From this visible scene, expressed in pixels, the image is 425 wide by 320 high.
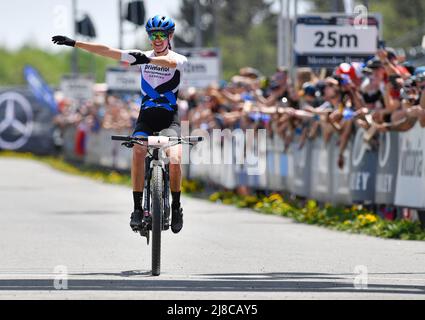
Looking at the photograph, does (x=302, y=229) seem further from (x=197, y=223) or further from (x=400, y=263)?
(x=400, y=263)

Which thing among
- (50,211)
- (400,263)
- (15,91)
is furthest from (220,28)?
(400,263)

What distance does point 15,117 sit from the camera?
55.0 m

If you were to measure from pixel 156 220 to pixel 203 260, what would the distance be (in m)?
1.65

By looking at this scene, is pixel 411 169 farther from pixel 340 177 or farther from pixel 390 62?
pixel 340 177

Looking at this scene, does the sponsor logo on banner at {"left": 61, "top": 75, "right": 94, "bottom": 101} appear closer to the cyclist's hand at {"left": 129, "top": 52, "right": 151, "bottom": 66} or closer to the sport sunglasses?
the sport sunglasses

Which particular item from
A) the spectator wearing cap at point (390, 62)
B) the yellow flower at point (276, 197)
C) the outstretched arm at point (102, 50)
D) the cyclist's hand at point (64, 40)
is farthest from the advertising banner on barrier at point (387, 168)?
the cyclist's hand at point (64, 40)

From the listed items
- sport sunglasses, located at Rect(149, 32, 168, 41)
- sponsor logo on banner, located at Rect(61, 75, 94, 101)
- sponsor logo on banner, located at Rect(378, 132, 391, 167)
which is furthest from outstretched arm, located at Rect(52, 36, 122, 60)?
sponsor logo on banner, located at Rect(61, 75, 94, 101)

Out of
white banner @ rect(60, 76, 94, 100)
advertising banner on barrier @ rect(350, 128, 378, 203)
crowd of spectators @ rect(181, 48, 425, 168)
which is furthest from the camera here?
white banner @ rect(60, 76, 94, 100)

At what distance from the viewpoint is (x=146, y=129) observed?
1244 centimetres

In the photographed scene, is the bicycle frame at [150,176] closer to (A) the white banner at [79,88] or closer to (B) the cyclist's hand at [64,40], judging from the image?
(B) the cyclist's hand at [64,40]

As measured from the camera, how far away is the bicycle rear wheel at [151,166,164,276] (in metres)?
11.6

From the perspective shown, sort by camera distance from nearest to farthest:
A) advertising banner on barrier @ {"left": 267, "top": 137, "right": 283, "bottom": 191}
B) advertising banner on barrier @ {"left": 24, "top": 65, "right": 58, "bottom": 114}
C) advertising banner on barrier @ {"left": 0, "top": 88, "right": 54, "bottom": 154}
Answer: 1. advertising banner on barrier @ {"left": 267, "top": 137, "right": 283, "bottom": 191}
2. advertising banner on barrier @ {"left": 24, "top": 65, "right": 58, "bottom": 114}
3. advertising banner on barrier @ {"left": 0, "top": 88, "right": 54, "bottom": 154}

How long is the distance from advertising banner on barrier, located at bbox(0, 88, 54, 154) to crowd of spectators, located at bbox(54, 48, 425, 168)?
24649 millimetres
